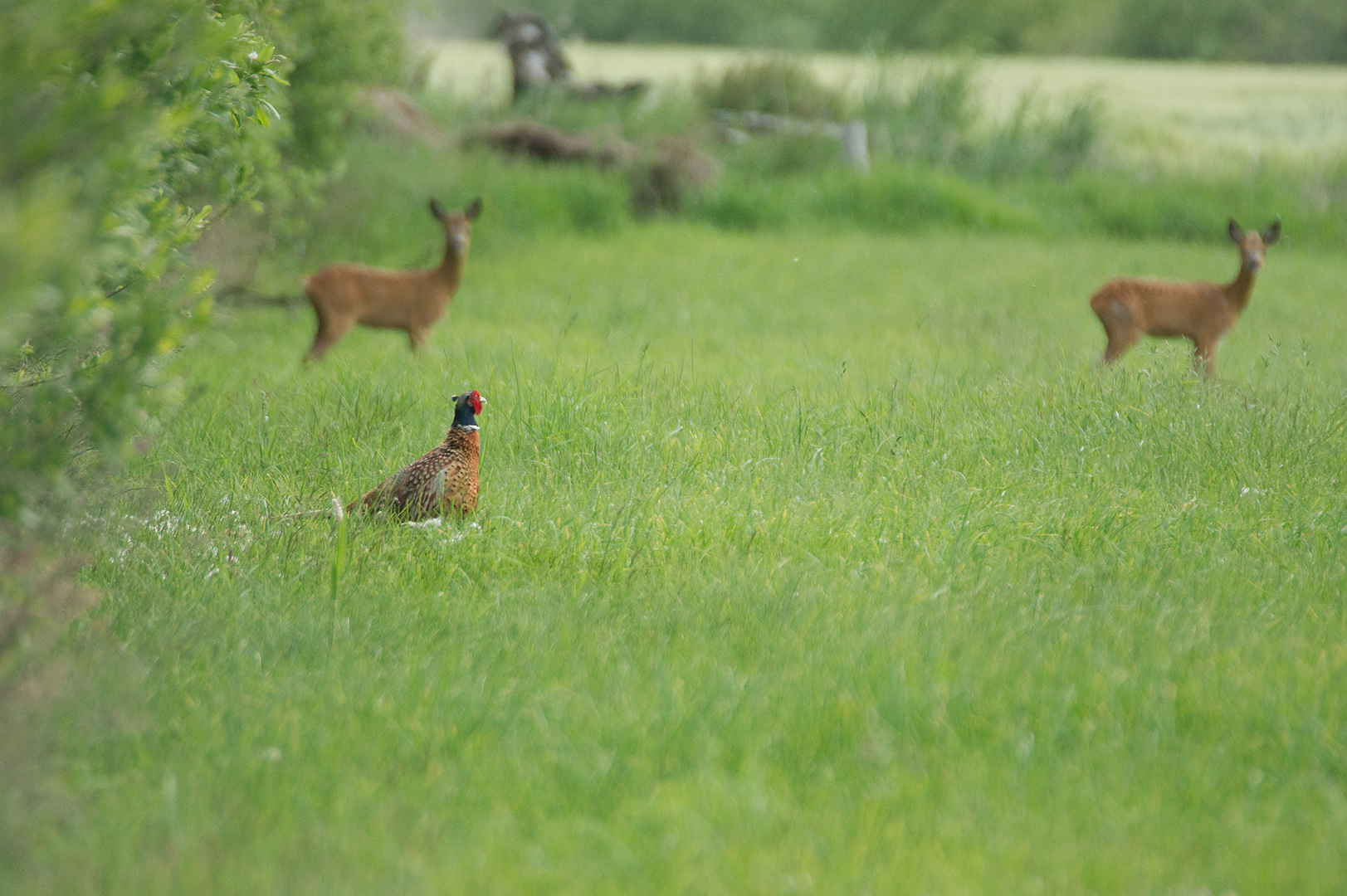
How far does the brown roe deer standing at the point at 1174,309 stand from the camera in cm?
845

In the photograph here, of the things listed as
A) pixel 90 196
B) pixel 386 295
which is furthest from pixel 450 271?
pixel 90 196

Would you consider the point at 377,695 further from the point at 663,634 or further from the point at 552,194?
the point at 552,194

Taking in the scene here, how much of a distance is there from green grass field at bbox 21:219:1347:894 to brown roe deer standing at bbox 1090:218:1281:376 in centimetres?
65

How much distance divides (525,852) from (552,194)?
1277 centimetres

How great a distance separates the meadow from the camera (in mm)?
3109

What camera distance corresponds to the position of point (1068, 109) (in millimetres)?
19531

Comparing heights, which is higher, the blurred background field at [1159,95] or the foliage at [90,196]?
the foliage at [90,196]

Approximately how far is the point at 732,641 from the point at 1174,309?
5543 mm

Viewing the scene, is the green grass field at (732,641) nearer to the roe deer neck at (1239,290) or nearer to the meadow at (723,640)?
the meadow at (723,640)

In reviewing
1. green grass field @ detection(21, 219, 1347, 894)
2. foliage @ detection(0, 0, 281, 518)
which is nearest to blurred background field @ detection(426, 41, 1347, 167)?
green grass field @ detection(21, 219, 1347, 894)

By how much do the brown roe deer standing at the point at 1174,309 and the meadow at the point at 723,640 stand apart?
1.08ft

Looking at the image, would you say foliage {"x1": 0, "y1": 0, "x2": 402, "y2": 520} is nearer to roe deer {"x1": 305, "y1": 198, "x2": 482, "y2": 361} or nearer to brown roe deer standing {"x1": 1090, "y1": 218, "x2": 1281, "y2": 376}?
roe deer {"x1": 305, "y1": 198, "x2": 482, "y2": 361}

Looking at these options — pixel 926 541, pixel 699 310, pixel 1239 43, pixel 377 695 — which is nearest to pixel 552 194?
pixel 699 310

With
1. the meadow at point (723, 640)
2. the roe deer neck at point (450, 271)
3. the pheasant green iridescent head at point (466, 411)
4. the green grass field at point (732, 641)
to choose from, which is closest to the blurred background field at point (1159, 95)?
the roe deer neck at point (450, 271)
